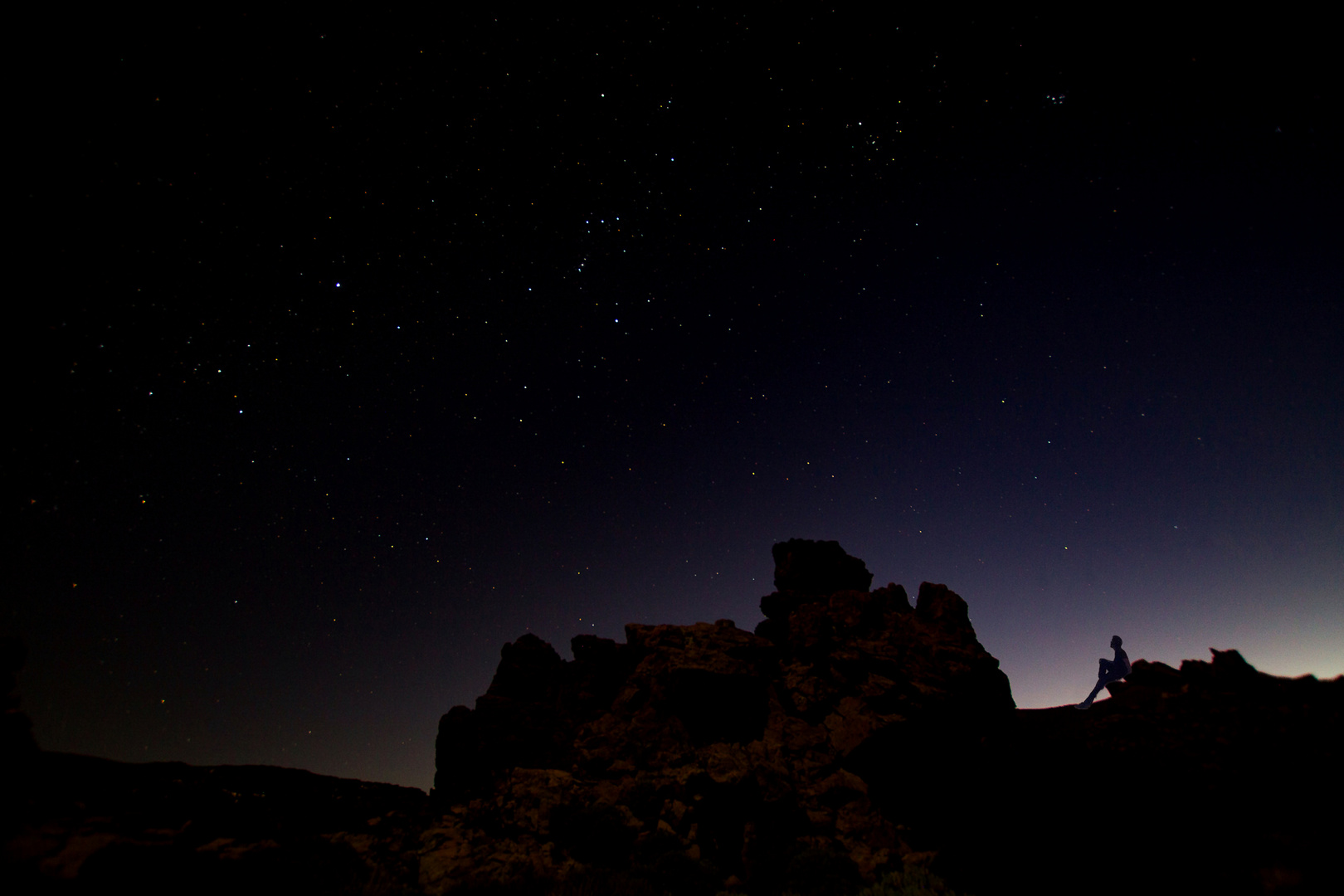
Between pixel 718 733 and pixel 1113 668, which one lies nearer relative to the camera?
pixel 718 733

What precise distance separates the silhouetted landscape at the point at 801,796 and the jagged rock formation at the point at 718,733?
0.36ft

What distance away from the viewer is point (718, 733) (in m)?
21.8

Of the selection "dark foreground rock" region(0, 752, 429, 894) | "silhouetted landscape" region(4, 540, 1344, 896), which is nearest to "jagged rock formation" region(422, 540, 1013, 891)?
"silhouetted landscape" region(4, 540, 1344, 896)

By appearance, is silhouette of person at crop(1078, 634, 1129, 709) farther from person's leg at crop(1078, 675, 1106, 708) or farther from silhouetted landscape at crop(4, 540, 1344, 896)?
silhouetted landscape at crop(4, 540, 1344, 896)

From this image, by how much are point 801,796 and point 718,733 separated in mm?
4840

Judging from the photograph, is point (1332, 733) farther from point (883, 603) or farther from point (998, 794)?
point (883, 603)

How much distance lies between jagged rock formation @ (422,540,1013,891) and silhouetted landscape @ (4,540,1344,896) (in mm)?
111

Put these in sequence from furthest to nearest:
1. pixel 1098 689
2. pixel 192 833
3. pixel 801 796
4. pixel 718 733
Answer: pixel 1098 689 < pixel 718 733 < pixel 801 796 < pixel 192 833

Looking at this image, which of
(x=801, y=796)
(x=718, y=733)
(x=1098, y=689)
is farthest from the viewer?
(x=1098, y=689)

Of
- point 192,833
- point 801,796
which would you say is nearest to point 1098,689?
point 801,796

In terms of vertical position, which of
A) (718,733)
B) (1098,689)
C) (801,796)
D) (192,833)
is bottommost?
(1098,689)

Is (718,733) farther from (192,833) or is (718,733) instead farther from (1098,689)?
(1098,689)

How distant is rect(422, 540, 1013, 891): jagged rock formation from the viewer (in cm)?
1390

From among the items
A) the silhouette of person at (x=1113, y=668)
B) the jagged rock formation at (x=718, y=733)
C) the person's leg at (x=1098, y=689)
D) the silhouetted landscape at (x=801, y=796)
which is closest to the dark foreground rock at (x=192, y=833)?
the silhouetted landscape at (x=801, y=796)
